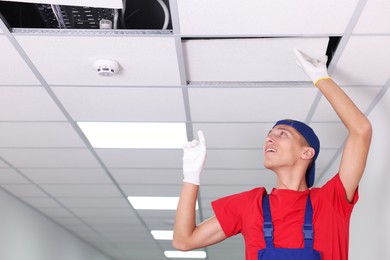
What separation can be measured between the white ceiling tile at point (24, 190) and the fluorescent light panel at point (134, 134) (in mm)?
1434

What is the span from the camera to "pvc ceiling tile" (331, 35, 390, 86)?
96.7 inches

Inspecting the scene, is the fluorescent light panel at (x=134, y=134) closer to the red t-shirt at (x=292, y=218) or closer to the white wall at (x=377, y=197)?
the white wall at (x=377, y=197)

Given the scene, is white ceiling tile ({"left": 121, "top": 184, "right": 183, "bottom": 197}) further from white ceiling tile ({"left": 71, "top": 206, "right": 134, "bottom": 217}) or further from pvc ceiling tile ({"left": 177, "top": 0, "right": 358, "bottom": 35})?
pvc ceiling tile ({"left": 177, "top": 0, "right": 358, "bottom": 35})

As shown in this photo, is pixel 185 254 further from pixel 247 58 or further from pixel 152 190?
pixel 247 58

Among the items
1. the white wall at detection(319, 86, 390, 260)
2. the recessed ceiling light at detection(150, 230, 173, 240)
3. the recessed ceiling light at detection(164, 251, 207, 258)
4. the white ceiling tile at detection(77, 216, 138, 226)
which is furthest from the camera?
the recessed ceiling light at detection(164, 251, 207, 258)

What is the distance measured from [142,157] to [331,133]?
4.89 ft

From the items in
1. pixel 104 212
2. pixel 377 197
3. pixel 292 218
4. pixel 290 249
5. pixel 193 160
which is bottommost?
pixel 290 249

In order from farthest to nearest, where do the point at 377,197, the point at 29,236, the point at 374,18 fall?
the point at 29,236 → the point at 377,197 → the point at 374,18

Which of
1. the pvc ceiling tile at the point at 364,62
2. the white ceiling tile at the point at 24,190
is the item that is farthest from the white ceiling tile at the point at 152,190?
the pvc ceiling tile at the point at 364,62

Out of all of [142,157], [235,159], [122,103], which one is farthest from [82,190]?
[122,103]

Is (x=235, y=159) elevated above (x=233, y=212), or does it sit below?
above

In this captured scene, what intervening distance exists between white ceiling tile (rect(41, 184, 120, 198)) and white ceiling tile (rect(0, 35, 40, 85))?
2.14 m

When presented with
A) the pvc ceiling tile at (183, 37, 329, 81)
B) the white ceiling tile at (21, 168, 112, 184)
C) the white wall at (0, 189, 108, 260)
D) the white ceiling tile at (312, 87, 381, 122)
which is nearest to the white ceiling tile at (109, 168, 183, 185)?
the white ceiling tile at (21, 168, 112, 184)

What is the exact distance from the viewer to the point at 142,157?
13.7 ft
